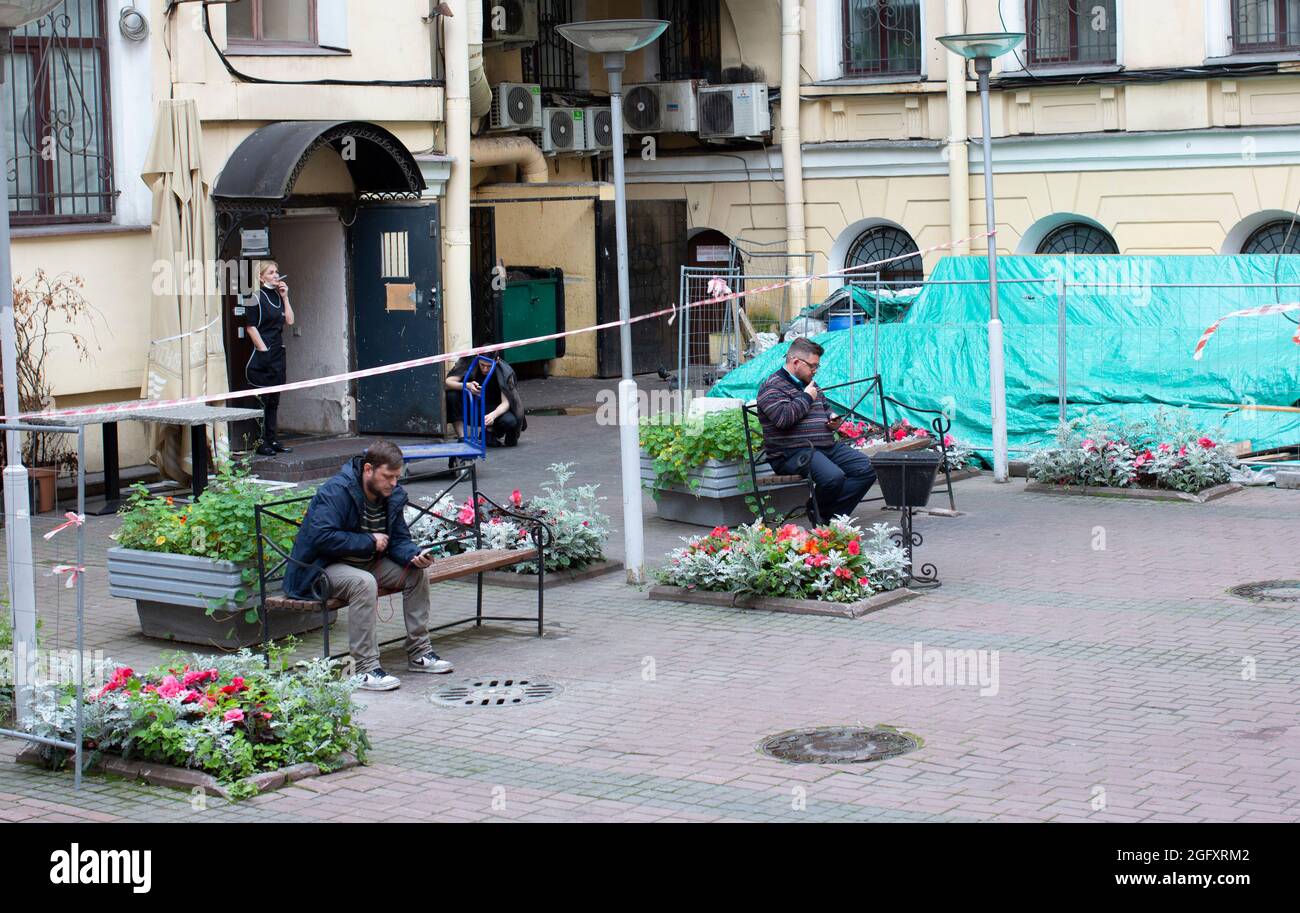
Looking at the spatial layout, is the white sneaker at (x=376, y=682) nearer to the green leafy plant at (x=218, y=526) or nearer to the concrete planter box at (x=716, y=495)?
the green leafy plant at (x=218, y=526)

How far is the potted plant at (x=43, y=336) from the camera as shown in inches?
573

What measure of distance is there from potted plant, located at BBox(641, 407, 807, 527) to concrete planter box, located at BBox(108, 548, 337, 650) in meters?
3.37

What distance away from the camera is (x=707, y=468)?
12609 mm

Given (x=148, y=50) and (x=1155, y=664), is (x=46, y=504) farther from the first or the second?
(x=1155, y=664)

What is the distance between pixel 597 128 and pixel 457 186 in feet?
19.4

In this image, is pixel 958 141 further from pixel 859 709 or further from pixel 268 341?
pixel 859 709

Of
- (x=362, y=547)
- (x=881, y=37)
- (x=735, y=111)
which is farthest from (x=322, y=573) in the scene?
(x=881, y=37)

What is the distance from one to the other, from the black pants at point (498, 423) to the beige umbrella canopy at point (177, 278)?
2.70 meters

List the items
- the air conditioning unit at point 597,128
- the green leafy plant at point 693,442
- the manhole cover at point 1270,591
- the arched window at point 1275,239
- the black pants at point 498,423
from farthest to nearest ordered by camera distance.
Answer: the air conditioning unit at point 597,128, the arched window at point 1275,239, the black pants at point 498,423, the green leafy plant at point 693,442, the manhole cover at point 1270,591

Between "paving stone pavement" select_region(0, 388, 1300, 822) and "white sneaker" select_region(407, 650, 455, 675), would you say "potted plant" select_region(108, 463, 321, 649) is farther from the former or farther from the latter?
"white sneaker" select_region(407, 650, 455, 675)

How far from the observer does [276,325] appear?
16.5 m

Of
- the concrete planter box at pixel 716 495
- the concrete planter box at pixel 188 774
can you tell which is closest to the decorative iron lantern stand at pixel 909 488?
the concrete planter box at pixel 716 495

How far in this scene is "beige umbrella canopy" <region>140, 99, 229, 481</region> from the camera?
1510 cm

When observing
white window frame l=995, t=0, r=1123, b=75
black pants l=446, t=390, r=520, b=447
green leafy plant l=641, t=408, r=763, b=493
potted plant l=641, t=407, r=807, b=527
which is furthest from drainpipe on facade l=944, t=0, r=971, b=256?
green leafy plant l=641, t=408, r=763, b=493
